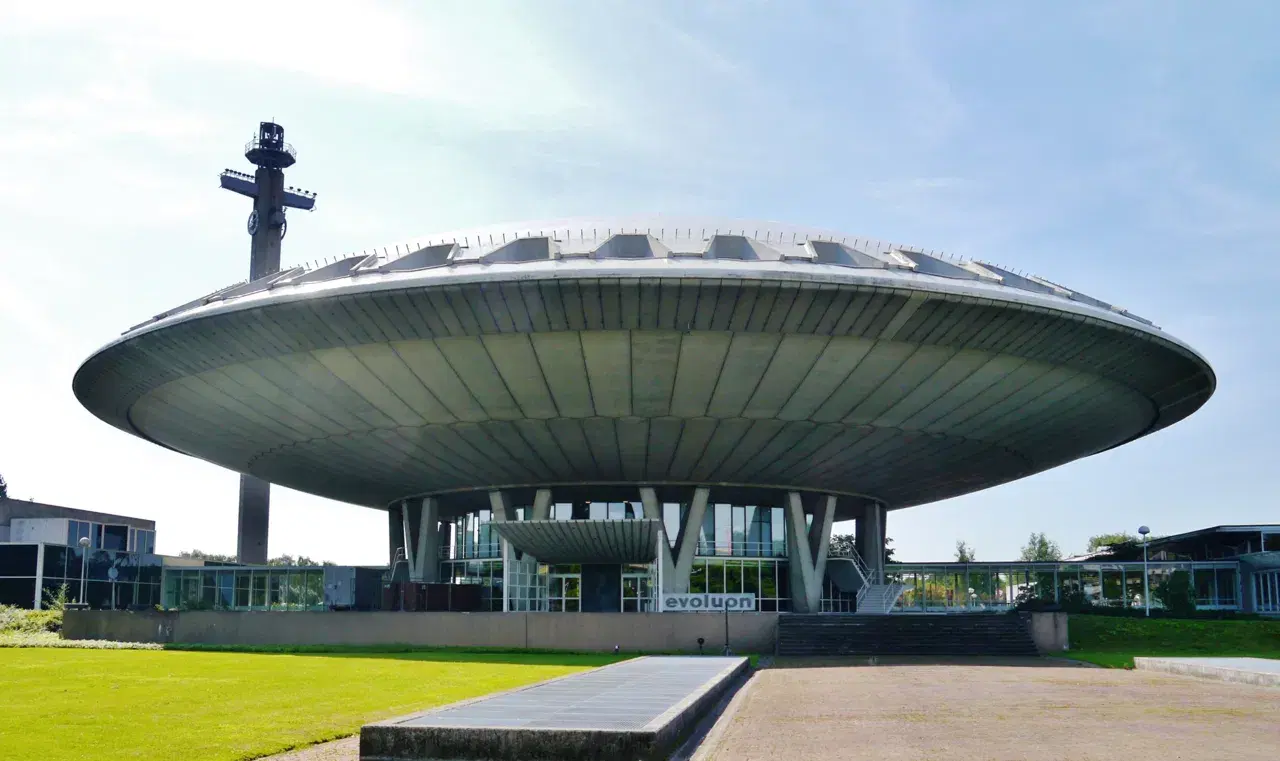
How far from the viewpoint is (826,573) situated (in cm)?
4850

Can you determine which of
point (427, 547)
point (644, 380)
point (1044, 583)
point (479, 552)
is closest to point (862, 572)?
point (479, 552)

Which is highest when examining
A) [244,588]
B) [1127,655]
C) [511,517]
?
[511,517]

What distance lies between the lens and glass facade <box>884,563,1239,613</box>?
58.6 m

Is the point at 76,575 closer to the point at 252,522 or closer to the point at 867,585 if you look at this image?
the point at 252,522

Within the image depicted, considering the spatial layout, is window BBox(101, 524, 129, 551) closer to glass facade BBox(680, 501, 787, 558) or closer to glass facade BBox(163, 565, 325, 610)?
glass facade BBox(163, 565, 325, 610)

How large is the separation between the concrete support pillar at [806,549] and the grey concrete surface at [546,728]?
1134 inches

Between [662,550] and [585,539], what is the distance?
2.90 meters

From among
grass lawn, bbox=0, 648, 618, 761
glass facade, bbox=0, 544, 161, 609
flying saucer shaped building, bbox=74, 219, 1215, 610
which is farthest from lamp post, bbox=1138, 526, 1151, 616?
glass facade, bbox=0, 544, 161, 609

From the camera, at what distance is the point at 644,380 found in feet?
105

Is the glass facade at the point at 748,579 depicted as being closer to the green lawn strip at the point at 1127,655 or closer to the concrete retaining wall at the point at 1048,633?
the concrete retaining wall at the point at 1048,633

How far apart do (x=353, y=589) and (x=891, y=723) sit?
4554 centimetres

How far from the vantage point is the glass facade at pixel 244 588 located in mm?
61094

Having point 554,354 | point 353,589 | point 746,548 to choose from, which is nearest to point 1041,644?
point 746,548

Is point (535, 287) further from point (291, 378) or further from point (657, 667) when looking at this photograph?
point (657, 667)
